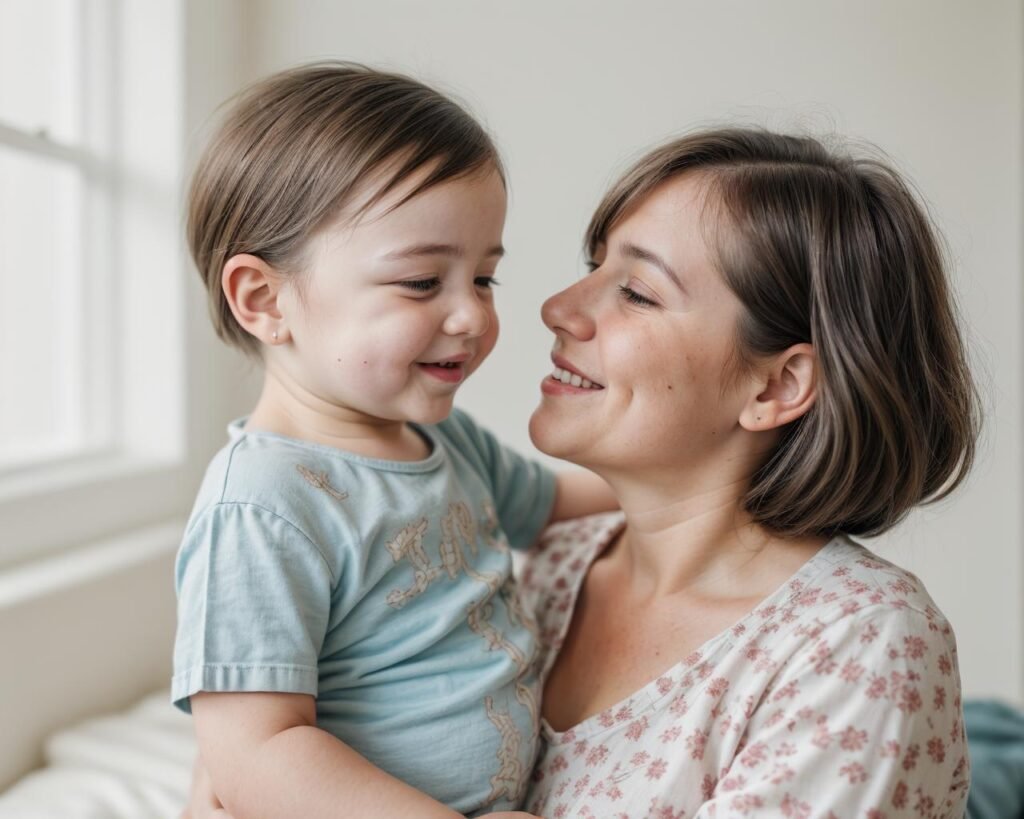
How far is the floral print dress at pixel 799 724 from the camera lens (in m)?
1.05

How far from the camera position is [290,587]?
112 centimetres

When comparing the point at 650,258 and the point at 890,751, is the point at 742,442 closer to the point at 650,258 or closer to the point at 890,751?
the point at 650,258

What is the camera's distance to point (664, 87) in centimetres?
248

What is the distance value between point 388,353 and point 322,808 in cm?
50

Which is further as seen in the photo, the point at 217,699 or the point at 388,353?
the point at 388,353

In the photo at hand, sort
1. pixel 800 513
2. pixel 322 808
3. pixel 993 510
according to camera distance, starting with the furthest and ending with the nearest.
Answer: pixel 993 510 < pixel 800 513 < pixel 322 808

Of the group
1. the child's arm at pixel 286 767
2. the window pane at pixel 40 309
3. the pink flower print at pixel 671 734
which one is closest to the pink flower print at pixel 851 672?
the pink flower print at pixel 671 734

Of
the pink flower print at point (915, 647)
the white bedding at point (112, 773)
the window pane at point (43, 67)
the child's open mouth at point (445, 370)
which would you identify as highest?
→ the window pane at point (43, 67)

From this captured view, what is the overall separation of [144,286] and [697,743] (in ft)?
5.02

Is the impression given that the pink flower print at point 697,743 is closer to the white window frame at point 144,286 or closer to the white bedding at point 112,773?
the white bedding at point 112,773

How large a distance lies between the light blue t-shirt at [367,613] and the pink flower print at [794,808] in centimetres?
36

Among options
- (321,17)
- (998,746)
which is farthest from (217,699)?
(321,17)

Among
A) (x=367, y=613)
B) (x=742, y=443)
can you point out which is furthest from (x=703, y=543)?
(x=367, y=613)

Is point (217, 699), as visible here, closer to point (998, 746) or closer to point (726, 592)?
point (726, 592)
